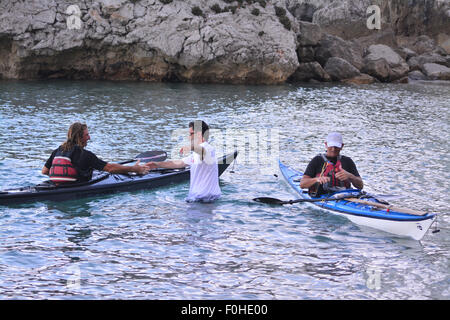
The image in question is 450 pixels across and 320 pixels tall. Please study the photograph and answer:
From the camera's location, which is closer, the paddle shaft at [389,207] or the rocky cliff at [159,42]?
the paddle shaft at [389,207]

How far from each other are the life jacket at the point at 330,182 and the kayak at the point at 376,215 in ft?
0.36

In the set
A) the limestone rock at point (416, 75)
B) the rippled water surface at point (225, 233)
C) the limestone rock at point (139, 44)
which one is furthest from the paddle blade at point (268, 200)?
the limestone rock at point (416, 75)

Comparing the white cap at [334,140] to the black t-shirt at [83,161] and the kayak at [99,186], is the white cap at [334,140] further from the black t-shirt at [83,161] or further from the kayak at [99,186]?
the black t-shirt at [83,161]

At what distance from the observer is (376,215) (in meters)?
8.71

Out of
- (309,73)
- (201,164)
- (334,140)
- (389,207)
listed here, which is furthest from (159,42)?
(389,207)

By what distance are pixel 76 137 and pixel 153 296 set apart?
4.07m

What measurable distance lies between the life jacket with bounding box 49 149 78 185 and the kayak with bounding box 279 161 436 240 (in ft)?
13.7

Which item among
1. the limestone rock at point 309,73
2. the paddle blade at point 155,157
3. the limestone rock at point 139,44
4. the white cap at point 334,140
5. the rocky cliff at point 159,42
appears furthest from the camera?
the limestone rock at point 309,73

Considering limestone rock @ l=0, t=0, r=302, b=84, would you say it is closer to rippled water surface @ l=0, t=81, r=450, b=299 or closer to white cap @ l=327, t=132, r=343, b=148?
rippled water surface @ l=0, t=81, r=450, b=299

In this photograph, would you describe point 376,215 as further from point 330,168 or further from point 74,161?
point 74,161

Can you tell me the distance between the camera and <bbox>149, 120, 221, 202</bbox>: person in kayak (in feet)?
30.2

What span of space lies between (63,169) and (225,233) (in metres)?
3.18

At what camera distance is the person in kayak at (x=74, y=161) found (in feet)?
31.8
